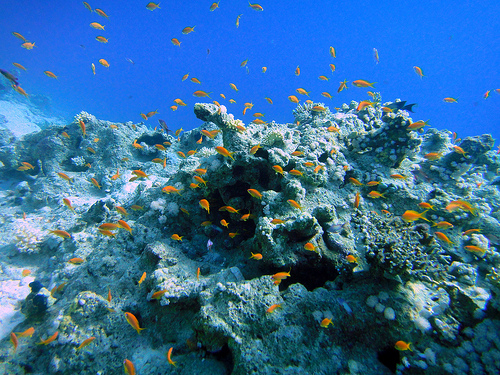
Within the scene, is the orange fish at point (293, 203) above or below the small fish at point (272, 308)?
above

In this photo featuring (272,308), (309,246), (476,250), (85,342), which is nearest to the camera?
(272,308)

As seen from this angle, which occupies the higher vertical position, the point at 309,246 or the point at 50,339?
the point at 309,246

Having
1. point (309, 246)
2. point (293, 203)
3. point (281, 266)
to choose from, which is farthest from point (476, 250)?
point (281, 266)

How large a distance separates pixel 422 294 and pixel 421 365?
38.5 inches

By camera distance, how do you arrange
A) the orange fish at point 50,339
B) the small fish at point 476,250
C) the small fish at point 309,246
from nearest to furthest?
the orange fish at point 50,339, the small fish at point 309,246, the small fish at point 476,250

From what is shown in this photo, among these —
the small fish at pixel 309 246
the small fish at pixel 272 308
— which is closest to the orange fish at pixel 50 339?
the small fish at pixel 272 308

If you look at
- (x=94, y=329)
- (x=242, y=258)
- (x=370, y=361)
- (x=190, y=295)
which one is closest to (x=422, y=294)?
(x=370, y=361)

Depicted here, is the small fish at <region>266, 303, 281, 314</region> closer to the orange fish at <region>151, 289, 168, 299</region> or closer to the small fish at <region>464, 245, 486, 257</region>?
the orange fish at <region>151, 289, 168, 299</region>

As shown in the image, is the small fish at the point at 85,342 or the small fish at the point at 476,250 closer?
the small fish at the point at 85,342

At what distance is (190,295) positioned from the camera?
3.30 metres

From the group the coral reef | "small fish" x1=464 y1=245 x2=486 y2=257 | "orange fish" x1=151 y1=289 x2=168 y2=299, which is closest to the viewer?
the coral reef

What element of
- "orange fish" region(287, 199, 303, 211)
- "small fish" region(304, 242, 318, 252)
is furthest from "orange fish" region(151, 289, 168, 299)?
"orange fish" region(287, 199, 303, 211)

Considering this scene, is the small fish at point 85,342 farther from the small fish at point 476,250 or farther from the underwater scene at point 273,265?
the small fish at point 476,250

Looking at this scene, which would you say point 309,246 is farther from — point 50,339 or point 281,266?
point 50,339
